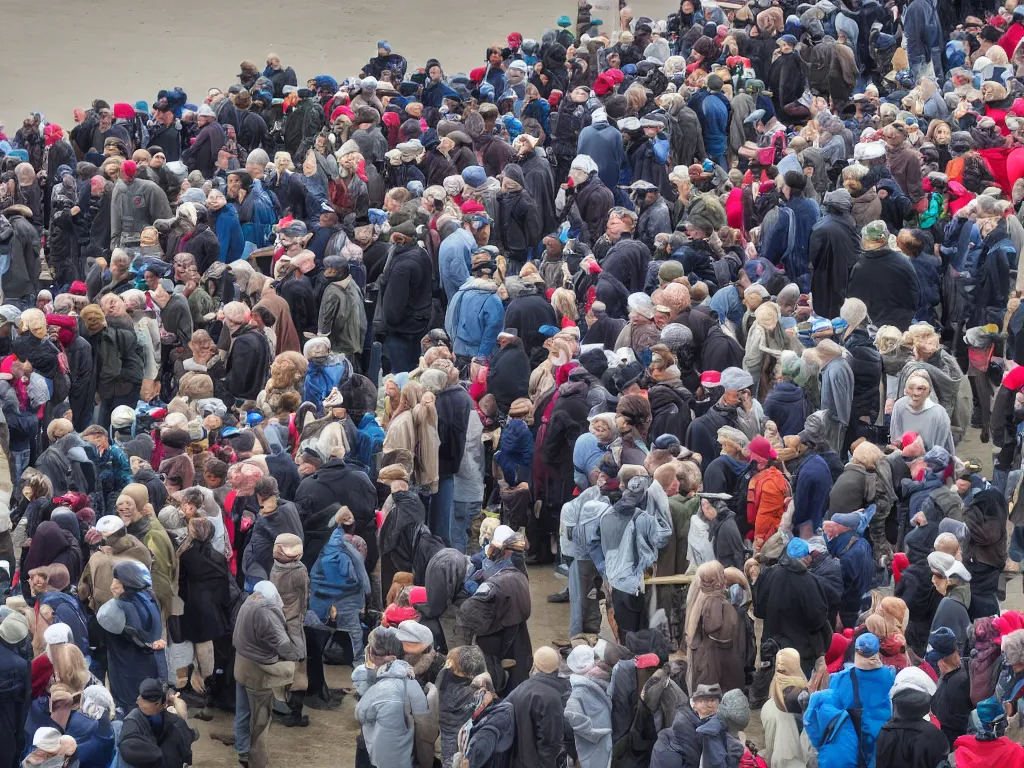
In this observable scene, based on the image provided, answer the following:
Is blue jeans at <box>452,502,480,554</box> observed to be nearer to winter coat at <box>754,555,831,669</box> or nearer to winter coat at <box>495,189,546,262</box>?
winter coat at <box>754,555,831,669</box>

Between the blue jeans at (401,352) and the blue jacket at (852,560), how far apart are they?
535cm

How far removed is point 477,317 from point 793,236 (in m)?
3.32

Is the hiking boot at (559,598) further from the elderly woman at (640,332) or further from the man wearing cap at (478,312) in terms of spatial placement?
the man wearing cap at (478,312)

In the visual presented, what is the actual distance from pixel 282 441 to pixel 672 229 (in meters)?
5.44

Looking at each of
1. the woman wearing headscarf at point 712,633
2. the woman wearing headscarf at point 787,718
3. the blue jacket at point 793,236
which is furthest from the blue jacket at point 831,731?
the blue jacket at point 793,236

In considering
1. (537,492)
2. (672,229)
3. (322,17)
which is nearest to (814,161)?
(672,229)

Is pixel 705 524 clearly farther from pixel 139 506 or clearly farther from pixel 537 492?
pixel 139 506

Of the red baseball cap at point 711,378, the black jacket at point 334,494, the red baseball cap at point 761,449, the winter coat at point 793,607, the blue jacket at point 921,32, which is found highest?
the blue jacket at point 921,32

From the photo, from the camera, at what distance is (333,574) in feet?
37.5

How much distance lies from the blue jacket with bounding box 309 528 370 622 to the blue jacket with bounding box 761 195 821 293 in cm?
618

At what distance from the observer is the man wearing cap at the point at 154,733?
31.1 feet

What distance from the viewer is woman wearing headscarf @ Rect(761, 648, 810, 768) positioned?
9.99 metres

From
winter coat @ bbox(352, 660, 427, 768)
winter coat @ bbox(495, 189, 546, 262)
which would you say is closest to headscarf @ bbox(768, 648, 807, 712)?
winter coat @ bbox(352, 660, 427, 768)

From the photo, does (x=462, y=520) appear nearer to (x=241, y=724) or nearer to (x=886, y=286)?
(x=241, y=724)
